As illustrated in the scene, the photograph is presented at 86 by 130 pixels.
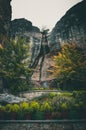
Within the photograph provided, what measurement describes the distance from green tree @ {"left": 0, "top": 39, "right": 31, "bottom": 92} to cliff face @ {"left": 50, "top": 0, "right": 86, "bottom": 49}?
909 centimetres

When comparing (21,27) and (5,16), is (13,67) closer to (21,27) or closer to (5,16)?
(5,16)

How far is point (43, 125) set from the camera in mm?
15352

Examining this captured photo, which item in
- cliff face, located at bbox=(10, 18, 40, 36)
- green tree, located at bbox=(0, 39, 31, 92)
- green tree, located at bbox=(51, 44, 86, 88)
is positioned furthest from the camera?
cliff face, located at bbox=(10, 18, 40, 36)

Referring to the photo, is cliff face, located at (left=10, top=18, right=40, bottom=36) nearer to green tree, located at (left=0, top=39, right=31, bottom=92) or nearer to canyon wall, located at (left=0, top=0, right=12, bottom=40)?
canyon wall, located at (left=0, top=0, right=12, bottom=40)

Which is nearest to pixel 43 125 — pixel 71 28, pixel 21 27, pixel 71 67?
pixel 71 67

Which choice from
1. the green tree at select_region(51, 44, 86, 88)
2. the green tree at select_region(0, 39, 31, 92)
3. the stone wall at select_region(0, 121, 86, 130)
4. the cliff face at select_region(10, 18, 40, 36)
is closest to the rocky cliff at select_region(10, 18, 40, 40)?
the cliff face at select_region(10, 18, 40, 36)

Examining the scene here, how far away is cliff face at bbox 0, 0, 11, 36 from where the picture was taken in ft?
102

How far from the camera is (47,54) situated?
3647 cm

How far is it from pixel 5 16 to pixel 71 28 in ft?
37.2

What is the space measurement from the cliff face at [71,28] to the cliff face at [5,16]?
8435 mm

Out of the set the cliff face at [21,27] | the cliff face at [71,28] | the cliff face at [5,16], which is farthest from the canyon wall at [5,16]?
the cliff face at [71,28]

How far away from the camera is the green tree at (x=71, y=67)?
26.1m

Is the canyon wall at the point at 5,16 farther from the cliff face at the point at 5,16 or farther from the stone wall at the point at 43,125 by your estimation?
the stone wall at the point at 43,125

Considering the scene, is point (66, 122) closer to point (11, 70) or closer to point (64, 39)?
point (11, 70)
